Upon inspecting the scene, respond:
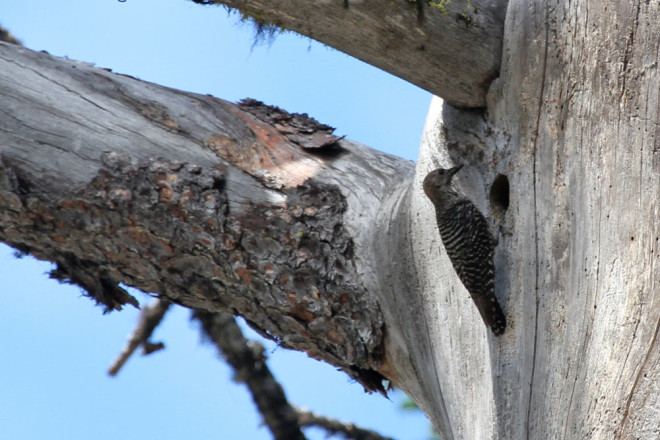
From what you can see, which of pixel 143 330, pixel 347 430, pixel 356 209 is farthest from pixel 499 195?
pixel 143 330

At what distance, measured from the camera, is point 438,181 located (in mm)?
3145

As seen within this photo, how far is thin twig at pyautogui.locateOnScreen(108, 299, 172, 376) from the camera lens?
18.5 ft

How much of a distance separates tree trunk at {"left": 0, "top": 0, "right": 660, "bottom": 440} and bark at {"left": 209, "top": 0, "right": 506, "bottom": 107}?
92mm

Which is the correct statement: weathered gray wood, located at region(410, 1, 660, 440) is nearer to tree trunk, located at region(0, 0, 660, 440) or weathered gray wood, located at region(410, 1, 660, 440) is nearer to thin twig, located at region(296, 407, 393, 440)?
tree trunk, located at region(0, 0, 660, 440)

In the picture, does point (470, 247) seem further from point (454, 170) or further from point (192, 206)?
point (192, 206)

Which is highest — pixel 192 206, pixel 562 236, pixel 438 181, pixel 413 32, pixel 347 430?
pixel 413 32

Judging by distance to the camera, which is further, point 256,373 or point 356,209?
point 256,373

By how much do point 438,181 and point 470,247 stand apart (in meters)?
0.41

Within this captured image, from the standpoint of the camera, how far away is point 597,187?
254cm

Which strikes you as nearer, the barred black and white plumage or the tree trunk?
the tree trunk

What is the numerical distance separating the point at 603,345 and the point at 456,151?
1.13 meters

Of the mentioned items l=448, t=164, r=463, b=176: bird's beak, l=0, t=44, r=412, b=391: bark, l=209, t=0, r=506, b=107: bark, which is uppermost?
l=209, t=0, r=506, b=107: bark

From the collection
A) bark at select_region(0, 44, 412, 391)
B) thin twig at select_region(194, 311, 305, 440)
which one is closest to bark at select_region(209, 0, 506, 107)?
bark at select_region(0, 44, 412, 391)

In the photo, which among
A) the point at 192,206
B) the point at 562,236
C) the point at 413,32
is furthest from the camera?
the point at 192,206
